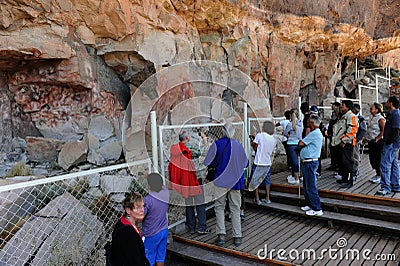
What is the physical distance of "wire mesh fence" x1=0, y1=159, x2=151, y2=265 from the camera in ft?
10.1

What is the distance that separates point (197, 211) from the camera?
418cm

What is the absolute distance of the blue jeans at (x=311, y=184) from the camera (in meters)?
4.23

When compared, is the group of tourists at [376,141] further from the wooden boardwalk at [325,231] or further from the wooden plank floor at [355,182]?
the wooden boardwalk at [325,231]

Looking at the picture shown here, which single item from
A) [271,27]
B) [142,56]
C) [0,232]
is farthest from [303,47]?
[0,232]

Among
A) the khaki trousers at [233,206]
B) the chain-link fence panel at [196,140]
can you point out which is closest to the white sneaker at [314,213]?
the khaki trousers at [233,206]

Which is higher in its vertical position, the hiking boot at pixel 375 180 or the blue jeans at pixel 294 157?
the blue jeans at pixel 294 157

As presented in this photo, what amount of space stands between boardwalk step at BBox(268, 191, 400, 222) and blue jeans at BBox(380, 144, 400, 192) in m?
0.47

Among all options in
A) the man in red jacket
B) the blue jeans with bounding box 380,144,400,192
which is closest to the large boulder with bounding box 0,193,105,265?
the man in red jacket

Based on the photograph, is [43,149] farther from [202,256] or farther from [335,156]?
[335,156]

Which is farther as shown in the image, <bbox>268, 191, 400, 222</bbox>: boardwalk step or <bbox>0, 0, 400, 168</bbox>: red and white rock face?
<bbox>0, 0, 400, 168</bbox>: red and white rock face

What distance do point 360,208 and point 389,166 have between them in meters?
0.89

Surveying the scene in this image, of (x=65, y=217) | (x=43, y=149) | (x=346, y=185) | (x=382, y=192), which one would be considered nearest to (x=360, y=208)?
(x=382, y=192)

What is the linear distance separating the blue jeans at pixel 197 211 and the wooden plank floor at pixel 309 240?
0.14m

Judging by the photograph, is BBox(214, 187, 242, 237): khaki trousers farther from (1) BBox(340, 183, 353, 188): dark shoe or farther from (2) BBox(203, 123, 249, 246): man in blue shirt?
(1) BBox(340, 183, 353, 188): dark shoe
